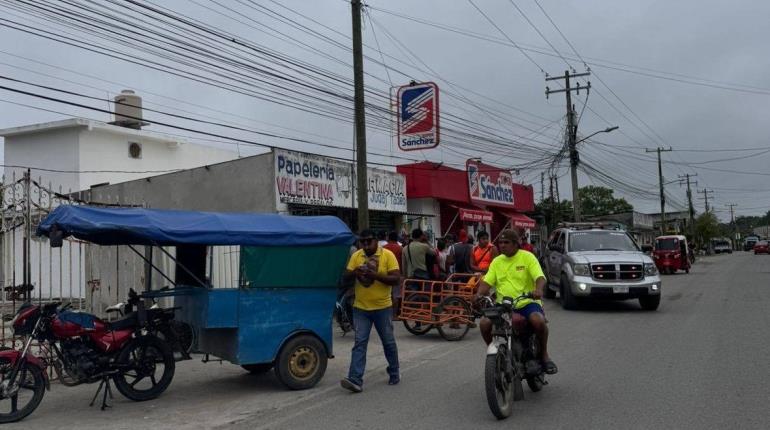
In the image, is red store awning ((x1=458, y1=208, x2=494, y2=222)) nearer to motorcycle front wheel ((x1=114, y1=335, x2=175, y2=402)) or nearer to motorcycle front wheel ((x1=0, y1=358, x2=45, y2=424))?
motorcycle front wheel ((x1=114, y1=335, x2=175, y2=402))

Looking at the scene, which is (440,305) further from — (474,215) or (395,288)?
(474,215)

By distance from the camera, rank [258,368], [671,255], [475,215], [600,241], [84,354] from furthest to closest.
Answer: [671,255], [475,215], [600,241], [258,368], [84,354]

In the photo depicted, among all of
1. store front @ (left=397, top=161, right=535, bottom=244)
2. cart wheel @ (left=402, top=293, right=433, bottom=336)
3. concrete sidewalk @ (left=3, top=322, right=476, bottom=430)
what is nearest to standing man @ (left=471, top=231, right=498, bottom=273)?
cart wheel @ (left=402, top=293, right=433, bottom=336)

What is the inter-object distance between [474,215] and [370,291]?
18971 mm

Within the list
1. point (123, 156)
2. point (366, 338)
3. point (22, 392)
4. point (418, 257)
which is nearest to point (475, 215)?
point (418, 257)

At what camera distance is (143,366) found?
734cm

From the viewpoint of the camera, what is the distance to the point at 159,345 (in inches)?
292

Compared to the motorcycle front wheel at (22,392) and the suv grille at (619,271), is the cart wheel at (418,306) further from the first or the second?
the motorcycle front wheel at (22,392)

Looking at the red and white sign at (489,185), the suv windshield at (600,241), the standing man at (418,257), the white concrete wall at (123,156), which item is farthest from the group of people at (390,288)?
the white concrete wall at (123,156)

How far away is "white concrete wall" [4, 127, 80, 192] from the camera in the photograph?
2767 centimetres

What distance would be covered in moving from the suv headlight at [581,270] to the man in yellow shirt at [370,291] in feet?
27.1

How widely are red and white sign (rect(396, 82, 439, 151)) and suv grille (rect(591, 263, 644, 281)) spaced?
563cm

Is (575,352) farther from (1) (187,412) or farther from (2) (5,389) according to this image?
(2) (5,389)

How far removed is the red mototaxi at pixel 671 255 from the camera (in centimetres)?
3309
